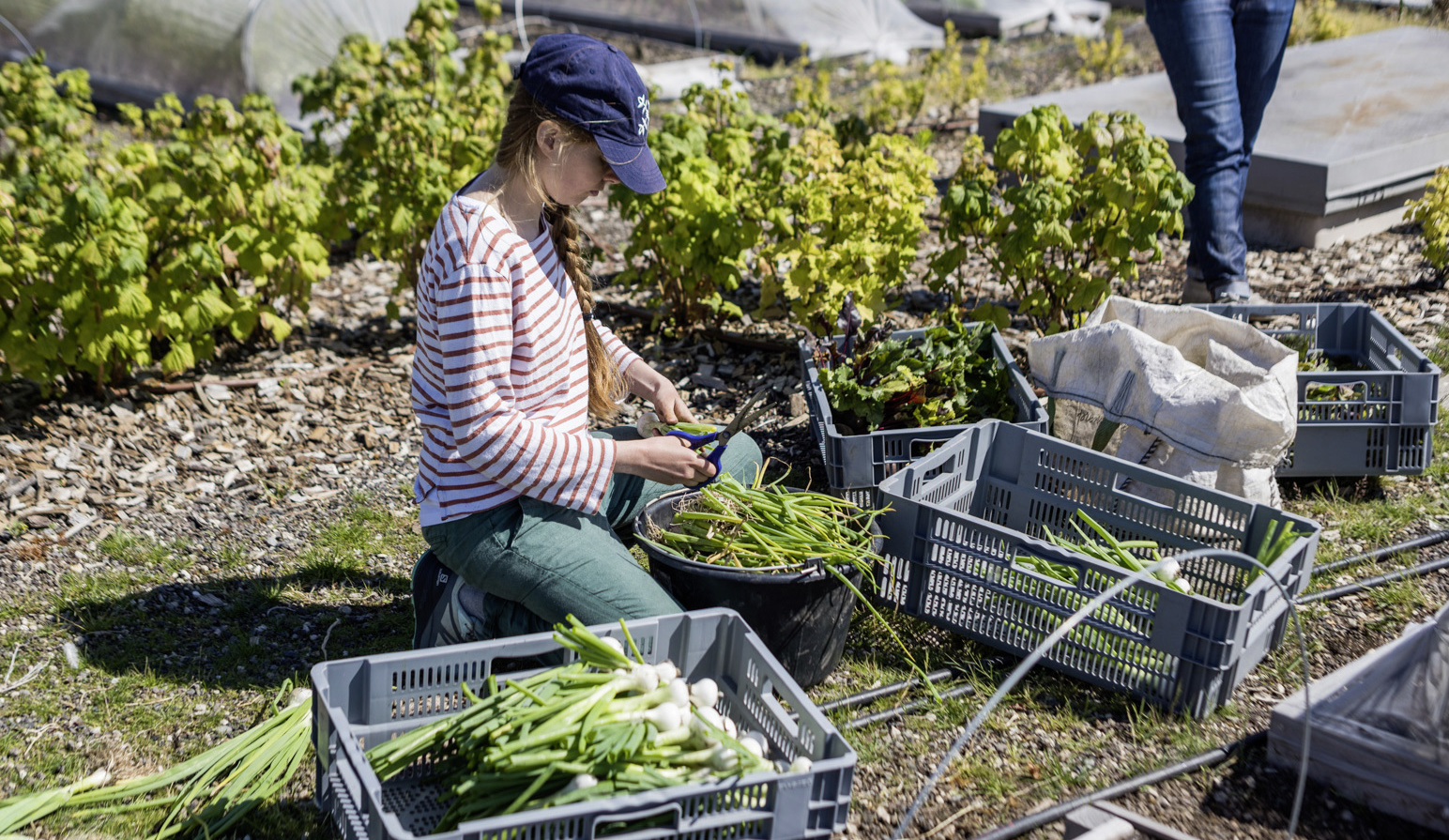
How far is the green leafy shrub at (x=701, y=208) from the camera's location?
14.0 feet

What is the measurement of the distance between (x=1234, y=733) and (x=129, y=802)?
231cm

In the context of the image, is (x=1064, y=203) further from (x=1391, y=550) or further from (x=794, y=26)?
(x=794, y=26)

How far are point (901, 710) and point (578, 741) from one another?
962 millimetres

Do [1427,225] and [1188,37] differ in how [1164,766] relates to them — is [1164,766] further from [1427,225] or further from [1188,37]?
[1427,225]

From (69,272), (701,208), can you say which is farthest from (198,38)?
(701,208)

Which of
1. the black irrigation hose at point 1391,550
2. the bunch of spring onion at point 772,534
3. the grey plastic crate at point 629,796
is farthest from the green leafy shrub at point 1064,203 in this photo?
the grey plastic crate at point 629,796

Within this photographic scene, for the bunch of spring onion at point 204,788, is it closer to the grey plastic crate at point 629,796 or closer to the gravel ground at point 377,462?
the grey plastic crate at point 629,796

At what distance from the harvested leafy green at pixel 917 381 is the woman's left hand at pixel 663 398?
0.58 meters

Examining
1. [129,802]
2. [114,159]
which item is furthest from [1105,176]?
[114,159]

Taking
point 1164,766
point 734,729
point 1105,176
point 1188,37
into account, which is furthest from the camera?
point 1188,37

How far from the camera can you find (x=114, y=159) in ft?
14.1

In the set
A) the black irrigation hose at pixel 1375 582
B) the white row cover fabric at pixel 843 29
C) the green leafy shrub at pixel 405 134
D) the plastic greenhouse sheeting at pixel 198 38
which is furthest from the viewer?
the white row cover fabric at pixel 843 29

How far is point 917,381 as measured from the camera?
11.0ft

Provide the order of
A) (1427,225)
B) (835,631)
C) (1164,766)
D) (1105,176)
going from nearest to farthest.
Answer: (1164,766) < (835,631) < (1105,176) < (1427,225)
